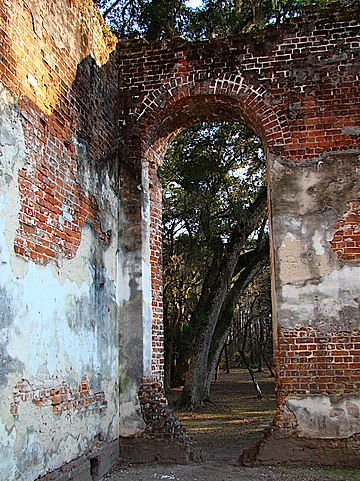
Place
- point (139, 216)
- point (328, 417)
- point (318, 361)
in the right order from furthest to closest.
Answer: point (139, 216)
point (318, 361)
point (328, 417)

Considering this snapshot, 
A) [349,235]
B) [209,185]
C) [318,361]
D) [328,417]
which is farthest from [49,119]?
[209,185]

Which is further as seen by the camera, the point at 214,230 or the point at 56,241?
the point at 214,230

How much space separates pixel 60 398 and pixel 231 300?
1042 cm

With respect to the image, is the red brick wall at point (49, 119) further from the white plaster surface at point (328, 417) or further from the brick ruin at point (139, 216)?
the white plaster surface at point (328, 417)

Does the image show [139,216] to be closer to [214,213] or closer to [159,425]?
[159,425]

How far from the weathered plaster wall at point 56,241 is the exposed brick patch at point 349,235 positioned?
2.84m

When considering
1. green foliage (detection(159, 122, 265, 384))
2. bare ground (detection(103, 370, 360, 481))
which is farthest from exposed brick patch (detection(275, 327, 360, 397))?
green foliage (detection(159, 122, 265, 384))

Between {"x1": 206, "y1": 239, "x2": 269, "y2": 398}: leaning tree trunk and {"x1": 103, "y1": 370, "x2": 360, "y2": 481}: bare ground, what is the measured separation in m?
1.16

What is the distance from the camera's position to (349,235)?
7012 mm

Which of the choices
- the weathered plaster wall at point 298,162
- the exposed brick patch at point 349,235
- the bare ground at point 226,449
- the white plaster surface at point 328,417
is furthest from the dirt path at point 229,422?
the exposed brick patch at point 349,235

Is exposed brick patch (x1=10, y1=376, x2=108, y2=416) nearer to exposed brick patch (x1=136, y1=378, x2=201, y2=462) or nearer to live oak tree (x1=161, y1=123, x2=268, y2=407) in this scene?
exposed brick patch (x1=136, y1=378, x2=201, y2=462)

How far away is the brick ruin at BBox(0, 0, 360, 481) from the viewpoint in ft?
16.9

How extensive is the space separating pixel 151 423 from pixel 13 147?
3.98 m

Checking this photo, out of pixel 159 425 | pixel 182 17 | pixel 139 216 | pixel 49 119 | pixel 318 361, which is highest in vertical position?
pixel 182 17
